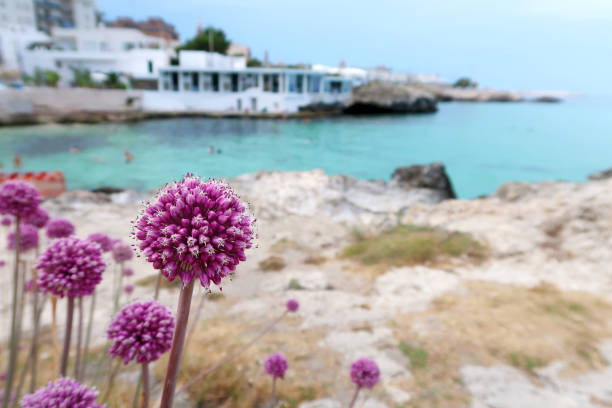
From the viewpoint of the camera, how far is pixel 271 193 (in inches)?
569

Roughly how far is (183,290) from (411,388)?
11.7 ft

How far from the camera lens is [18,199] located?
2.84 m

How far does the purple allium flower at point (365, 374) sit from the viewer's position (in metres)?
2.96

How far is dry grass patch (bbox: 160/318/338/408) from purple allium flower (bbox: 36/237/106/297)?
6.86 feet

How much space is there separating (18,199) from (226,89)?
60.7m

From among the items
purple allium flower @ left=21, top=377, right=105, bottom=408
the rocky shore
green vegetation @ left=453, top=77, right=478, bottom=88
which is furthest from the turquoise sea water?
green vegetation @ left=453, top=77, right=478, bottom=88

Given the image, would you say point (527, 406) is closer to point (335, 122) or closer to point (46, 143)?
point (46, 143)

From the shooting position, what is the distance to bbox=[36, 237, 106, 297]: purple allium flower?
2107mm

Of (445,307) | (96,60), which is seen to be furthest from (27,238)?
(96,60)

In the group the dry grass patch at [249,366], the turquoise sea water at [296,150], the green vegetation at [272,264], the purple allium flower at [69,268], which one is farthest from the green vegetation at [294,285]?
the turquoise sea water at [296,150]

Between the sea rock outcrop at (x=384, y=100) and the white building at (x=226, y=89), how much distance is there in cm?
1019

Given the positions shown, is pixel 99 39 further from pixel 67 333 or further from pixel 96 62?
pixel 67 333

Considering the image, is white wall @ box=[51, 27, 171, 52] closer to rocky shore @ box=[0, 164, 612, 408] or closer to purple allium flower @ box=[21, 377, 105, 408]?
rocky shore @ box=[0, 164, 612, 408]

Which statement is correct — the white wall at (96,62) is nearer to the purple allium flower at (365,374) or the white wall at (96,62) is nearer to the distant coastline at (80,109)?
the distant coastline at (80,109)
